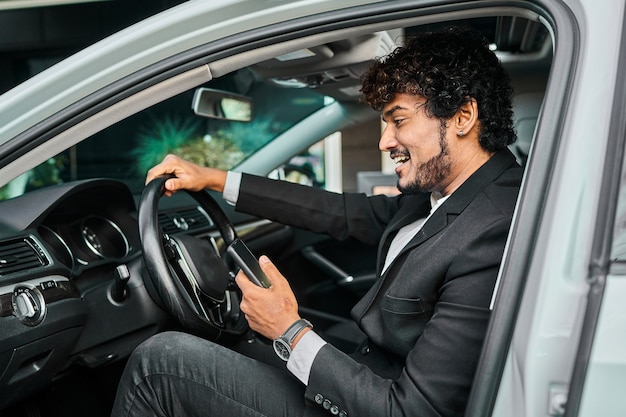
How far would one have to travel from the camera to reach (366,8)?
1208mm

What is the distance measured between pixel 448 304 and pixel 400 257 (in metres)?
0.20

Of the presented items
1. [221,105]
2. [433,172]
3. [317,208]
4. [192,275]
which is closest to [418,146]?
[433,172]

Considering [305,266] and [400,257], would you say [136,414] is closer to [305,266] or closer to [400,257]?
[400,257]

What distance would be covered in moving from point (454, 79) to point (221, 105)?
1.05 meters

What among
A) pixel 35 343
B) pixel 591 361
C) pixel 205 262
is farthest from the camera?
pixel 205 262

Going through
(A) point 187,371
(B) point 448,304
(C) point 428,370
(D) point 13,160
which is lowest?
(A) point 187,371

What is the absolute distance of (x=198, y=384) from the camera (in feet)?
4.88

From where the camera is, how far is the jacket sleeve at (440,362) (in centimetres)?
120

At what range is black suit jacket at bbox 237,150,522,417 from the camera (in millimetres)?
1208

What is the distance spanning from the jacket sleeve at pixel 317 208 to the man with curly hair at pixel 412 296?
0.30m

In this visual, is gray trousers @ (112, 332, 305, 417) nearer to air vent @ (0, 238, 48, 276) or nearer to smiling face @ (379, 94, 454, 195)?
air vent @ (0, 238, 48, 276)

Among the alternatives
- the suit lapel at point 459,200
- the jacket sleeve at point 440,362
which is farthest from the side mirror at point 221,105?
the jacket sleeve at point 440,362

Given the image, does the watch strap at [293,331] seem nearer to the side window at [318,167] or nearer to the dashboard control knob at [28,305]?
the dashboard control knob at [28,305]

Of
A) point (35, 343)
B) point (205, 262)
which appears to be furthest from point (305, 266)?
point (35, 343)
